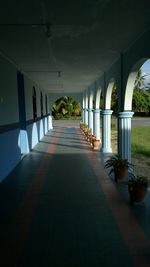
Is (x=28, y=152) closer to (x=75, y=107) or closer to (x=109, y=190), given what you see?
(x=109, y=190)

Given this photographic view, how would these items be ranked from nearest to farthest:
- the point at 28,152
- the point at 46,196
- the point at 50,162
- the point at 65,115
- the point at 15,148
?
the point at 46,196 < the point at 15,148 < the point at 50,162 < the point at 28,152 < the point at 65,115

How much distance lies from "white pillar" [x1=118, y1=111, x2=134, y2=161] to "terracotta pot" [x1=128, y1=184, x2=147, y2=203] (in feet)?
8.01

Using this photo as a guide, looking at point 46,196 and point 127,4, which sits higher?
point 127,4

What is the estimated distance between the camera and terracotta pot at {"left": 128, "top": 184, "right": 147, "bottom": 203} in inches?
226

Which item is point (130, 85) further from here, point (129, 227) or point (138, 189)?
point (129, 227)

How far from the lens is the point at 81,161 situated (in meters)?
10.9

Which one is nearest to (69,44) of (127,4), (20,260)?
(127,4)

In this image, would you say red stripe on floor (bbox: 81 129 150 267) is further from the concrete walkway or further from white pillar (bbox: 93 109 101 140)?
white pillar (bbox: 93 109 101 140)

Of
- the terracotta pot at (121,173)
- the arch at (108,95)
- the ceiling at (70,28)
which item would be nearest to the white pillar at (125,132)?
the terracotta pot at (121,173)

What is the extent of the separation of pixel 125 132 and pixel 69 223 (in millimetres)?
3813

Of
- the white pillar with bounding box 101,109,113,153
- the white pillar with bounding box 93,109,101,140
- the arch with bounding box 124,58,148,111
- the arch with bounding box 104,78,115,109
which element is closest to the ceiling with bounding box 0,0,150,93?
the arch with bounding box 124,58,148,111

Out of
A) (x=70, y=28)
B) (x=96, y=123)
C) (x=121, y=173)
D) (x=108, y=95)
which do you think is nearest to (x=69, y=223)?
(x=121, y=173)

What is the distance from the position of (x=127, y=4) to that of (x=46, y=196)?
14.3ft

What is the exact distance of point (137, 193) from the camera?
5.80 m
